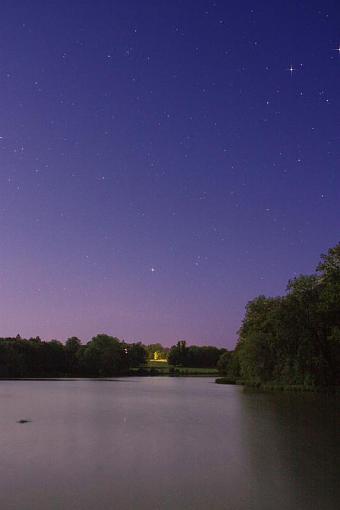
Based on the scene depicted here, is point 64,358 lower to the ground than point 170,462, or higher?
higher

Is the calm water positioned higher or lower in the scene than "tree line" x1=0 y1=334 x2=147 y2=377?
lower

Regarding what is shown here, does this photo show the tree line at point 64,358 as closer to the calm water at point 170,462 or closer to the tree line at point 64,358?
the tree line at point 64,358

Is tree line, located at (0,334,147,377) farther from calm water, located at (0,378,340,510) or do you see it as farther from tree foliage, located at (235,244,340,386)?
calm water, located at (0,378,340,510)

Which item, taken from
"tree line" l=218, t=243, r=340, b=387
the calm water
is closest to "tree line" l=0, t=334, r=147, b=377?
"tree line" l=218, t=243, r=340, b=387

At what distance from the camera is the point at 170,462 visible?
58.2 ft

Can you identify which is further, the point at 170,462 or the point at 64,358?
the point at 64,358

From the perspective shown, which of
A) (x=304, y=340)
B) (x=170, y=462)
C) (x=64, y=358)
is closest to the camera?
(x=170, y=462)

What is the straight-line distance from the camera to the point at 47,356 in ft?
478

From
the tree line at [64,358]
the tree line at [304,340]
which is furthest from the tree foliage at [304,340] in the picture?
the tree line at [64,358]

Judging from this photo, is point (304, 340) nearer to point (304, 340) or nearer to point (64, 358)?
point (304, 340)

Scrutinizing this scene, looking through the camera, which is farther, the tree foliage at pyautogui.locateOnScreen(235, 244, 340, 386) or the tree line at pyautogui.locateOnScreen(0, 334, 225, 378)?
the tree line at pyautogui.locateOnScreen(0, 334, 225, 378)

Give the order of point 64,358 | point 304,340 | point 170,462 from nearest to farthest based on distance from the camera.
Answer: point 170,462, point 304,340, point 64,358

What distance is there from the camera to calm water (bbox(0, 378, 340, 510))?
41.4ft

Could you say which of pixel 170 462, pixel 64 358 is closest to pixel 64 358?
pixel 64 358
